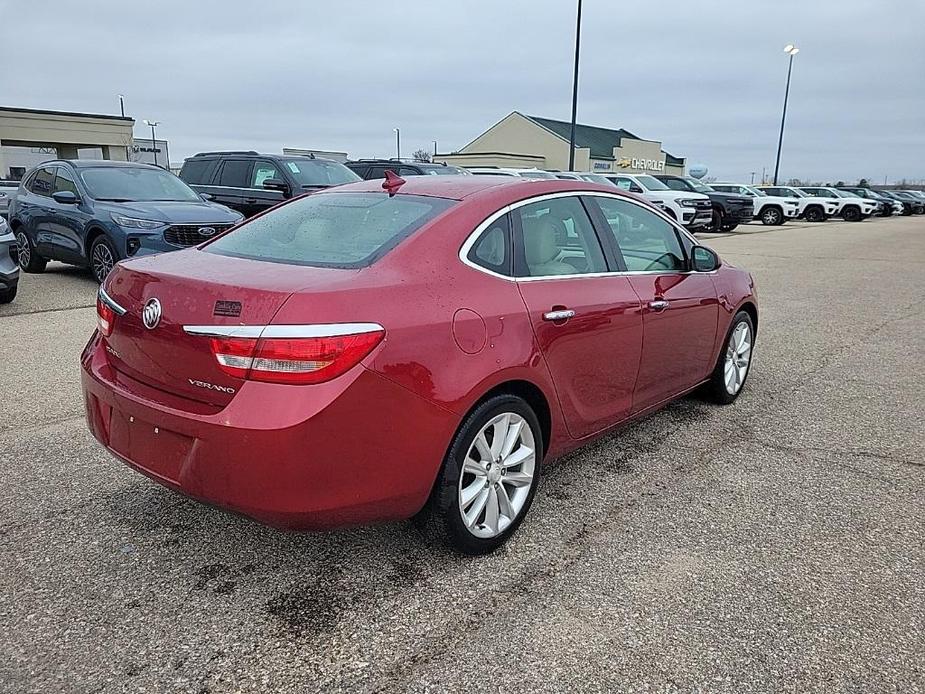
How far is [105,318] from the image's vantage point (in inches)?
121

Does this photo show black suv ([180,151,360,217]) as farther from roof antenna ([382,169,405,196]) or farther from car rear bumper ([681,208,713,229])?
car rear bumper ([681,208,713,229])

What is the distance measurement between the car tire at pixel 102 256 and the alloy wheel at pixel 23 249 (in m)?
2.03

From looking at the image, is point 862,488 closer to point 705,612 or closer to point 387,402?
point 705,612

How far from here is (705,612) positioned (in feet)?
9.06

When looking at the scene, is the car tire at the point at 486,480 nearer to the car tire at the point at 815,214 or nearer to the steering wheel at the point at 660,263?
the steering wheel at the point at 660,263

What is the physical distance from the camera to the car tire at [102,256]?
8.84 meters

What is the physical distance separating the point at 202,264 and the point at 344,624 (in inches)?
59.0

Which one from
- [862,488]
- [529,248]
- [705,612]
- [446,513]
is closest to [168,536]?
[446,513]

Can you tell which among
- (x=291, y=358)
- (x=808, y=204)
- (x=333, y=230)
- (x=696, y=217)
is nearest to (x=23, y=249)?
(x=333, y=230)

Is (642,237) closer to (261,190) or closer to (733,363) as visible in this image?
(733,363)

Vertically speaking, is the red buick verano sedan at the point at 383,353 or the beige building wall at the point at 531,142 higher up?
the beige building wall at the point at 531,142

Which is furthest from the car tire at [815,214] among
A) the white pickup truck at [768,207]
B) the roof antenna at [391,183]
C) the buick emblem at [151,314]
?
the buick emblem at [151,314]

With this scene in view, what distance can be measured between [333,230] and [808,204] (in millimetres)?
36527

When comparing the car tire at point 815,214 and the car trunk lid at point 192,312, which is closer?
the car trunk lid at point 192,312
